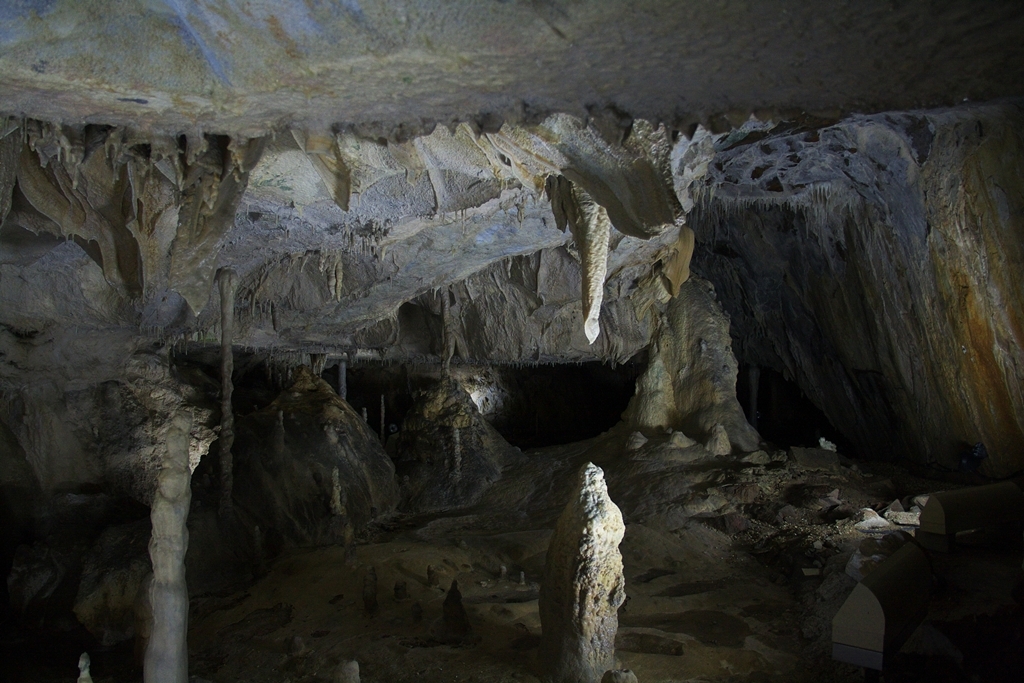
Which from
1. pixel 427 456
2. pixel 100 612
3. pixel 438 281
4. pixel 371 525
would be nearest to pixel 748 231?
pixel 438 281

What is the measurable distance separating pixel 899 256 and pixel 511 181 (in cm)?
509

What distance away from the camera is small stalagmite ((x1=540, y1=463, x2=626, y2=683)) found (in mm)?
5320

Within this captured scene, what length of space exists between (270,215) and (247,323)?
4.03 m

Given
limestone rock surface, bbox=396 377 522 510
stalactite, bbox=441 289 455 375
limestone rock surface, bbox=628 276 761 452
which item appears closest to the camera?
limestone rock surface, bbox=628 276 761 452

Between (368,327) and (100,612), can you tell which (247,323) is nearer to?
(368,327)

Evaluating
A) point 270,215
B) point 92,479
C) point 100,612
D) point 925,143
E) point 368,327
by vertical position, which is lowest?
point 100,612

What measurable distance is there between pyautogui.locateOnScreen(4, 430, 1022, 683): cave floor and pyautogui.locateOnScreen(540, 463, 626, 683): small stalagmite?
0.48 meters

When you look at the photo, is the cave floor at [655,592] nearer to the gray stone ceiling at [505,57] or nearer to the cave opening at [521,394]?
the gray stone ceiling at [505,57]

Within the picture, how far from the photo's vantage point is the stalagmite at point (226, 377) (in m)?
9.16

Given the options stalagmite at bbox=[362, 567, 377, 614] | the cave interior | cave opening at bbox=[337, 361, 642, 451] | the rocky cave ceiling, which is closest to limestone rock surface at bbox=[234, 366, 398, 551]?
the cave interior

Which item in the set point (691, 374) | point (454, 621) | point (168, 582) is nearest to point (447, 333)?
point (691, 374)

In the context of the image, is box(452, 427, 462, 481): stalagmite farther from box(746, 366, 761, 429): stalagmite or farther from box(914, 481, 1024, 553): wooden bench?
box(746, 366, 761, 429): stalagmite

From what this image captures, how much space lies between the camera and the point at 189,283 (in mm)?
6047

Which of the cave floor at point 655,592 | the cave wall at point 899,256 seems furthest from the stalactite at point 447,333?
the cave wall at point 899,256
